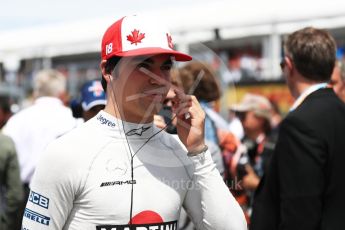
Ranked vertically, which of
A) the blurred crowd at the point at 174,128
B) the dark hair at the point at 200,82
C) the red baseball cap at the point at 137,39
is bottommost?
the blurred crowd at the point at 174,128

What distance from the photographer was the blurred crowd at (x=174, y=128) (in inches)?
123

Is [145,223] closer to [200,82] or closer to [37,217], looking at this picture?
[37,217]

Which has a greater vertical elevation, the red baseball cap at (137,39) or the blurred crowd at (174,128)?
the red baseball cap at (137,39)

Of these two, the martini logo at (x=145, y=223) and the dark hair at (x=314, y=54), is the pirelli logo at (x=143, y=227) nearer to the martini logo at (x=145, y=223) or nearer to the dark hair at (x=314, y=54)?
the martini logo at (x=145, y=223)

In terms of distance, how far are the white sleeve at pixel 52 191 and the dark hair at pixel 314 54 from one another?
4.25 ft

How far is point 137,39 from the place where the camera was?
6.37 feet

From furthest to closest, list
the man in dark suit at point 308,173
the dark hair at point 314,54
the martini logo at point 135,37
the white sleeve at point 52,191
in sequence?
1. the dark hair at point 314,54
2. the man in dark suit at point 308,173
3. the martini logo at point 135,37
4. the white sleeve at point 52,191

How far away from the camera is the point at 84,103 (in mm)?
3627

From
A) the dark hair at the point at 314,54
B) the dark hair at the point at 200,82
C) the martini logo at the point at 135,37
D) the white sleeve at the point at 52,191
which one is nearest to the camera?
the white sleeve at the point at 52,191

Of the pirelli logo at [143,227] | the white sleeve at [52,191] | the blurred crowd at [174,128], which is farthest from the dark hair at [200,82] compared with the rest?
the white sleeve at [52,191]

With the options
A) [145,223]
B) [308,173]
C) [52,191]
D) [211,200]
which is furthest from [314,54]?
[52,191]

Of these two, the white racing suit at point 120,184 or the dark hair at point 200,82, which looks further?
the dark hair at point 200,82

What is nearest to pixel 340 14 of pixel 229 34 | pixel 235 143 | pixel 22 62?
pixel 229 34

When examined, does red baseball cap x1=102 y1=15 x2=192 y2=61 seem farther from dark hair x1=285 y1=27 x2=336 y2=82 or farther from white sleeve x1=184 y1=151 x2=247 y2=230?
dark hair x1=285 y1=27 x2=336 y2=82
